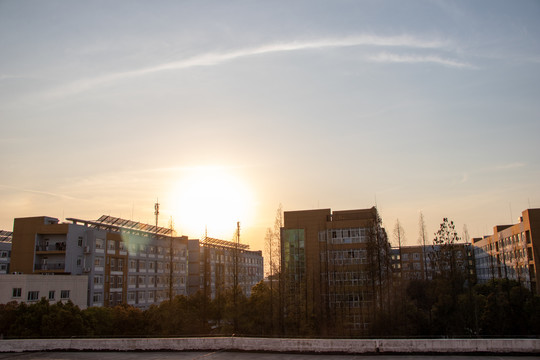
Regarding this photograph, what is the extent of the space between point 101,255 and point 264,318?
82.1ft

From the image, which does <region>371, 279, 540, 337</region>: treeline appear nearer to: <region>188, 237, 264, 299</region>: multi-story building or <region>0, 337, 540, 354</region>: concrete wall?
<region>0, 337, 540, 354</region>: concrete wall

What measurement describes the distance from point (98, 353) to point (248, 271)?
73115 millimetres

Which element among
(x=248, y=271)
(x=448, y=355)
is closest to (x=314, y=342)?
(x=448, y=355)

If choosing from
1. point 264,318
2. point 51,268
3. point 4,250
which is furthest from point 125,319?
point 4,250

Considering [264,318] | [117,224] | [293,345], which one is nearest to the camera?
[293,345]

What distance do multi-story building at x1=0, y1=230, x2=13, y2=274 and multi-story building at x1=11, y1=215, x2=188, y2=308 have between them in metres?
21.4

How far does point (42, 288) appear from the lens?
1522 inches

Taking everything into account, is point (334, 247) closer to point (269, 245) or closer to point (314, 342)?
point (269, 245)

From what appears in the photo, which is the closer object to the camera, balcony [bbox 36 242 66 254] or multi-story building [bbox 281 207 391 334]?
multi-story building [bbox 281 207 391 334]

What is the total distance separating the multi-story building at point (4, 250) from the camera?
62.1 m

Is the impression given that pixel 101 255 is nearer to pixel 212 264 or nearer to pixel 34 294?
pixel 34 294

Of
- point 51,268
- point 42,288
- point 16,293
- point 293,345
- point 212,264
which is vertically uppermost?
point 212,264

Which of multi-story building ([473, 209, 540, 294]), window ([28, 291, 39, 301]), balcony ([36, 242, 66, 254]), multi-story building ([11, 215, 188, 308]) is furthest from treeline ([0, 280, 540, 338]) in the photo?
balcony ([36, 242, 66, 254])

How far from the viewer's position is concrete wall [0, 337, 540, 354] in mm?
12211
